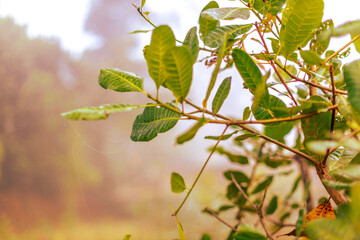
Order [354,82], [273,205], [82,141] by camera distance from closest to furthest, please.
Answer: [354,82] → [273,205] → [82,141]

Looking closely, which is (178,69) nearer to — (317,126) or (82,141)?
(317,126)

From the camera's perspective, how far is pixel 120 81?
0.30m

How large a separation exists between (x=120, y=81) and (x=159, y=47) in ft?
0.23

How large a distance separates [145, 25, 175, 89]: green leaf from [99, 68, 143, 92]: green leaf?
0.12 ft

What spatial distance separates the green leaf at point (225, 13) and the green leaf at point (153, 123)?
4.5 inches

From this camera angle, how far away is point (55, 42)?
1.48 metres

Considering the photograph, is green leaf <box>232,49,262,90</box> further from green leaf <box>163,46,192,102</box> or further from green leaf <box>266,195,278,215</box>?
green leaf <box>266,195,278,215</box>

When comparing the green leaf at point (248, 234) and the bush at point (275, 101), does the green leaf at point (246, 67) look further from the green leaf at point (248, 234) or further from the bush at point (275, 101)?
the green leaf at point (248, 234)

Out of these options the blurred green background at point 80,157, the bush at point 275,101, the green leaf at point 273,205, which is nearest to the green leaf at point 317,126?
the bush at point 275,101

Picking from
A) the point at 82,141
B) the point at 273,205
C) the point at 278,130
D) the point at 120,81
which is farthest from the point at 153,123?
the point at 82,141

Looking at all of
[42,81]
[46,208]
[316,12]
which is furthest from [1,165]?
[316,12]

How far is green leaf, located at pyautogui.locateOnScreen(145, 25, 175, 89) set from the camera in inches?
9.6

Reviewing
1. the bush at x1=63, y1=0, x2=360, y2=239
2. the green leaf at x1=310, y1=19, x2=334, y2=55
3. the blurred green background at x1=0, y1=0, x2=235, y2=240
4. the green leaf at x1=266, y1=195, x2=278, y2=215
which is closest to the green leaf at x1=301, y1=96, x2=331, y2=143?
the bush at x1=63, y1=0, x2=360, y2=239

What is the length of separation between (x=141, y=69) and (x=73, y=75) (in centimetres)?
39
